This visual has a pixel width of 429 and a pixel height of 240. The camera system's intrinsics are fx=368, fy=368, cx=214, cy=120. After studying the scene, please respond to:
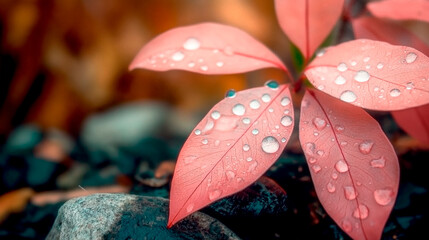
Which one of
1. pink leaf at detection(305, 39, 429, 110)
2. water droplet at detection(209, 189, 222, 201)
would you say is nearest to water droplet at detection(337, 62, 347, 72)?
pink leaf at detection(305, 39, 429, 110)

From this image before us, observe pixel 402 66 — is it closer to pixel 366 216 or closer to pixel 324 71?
pixel 324 71

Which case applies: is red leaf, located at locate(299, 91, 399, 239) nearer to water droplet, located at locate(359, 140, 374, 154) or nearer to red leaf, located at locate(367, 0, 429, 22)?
water droplet, located at locate(359, 140, 374, 154)

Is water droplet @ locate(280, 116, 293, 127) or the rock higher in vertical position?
water droplet @ locate(280, 116, 293, 127)

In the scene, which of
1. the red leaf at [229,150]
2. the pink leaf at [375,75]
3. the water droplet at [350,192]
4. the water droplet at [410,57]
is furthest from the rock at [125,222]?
the water droplet at [410,57]

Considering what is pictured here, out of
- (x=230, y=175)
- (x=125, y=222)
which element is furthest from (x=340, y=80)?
(x=125, y=222)

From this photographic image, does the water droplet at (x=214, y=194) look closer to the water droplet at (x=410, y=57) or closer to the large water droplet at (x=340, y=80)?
the large water droplet at (x=340, y=80)

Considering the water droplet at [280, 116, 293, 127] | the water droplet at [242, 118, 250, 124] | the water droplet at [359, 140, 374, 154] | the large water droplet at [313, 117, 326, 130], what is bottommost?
the water droplet at [359, 140, 374, 154]

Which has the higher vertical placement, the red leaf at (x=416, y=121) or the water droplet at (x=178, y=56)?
the water droplet at (x=178, y=56)

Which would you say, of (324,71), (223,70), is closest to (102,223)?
(223,70)
